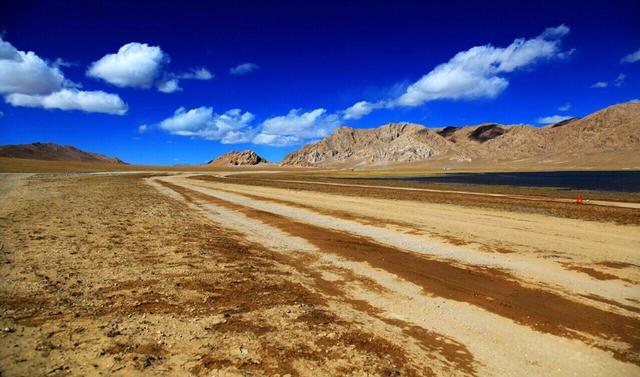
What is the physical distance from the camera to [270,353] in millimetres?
5211

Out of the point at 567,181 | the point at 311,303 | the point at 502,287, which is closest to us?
the point at 311,303

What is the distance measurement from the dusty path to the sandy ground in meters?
0.04

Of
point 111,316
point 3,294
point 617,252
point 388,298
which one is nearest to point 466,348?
point 388,298

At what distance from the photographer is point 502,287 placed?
8.62 meters

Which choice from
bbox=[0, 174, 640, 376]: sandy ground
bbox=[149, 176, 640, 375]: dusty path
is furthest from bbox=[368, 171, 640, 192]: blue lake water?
bbox=[0, 174, 640, 376]: sandy ground

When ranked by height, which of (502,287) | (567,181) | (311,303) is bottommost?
(567,181)

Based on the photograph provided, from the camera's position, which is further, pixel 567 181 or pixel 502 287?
pixel 567 181

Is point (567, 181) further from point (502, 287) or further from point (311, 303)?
point (311, 303)

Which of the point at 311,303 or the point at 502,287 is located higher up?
the point at 311,303

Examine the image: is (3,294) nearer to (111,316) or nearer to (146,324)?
(111,316)

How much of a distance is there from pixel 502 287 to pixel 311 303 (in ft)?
15.7

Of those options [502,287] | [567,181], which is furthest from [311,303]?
[567,181]

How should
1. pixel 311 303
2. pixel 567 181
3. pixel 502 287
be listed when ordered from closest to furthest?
1. pixel 311 303
2. pixel 502 287
3. pixel 567 181

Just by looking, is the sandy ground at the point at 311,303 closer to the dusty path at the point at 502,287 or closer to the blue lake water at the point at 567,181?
the dusty path at the point at 502,287
